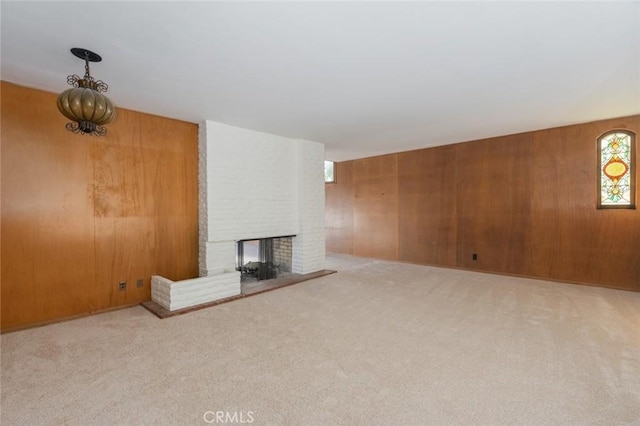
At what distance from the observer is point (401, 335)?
271cm

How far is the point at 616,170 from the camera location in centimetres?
416

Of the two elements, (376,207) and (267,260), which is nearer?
(267,260)

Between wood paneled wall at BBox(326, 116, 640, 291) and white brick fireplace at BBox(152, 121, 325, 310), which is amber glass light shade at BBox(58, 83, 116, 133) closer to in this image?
white brick fireplace at BBox(152, 121, 325, 310)

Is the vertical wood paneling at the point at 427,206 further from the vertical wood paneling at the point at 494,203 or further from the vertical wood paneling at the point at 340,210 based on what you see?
the vertical wood paneling at the point at 340,210

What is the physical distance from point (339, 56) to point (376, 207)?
16.0 feet

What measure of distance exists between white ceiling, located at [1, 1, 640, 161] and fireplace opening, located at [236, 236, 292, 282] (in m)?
2.32

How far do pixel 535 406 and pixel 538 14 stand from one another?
2.54 meters

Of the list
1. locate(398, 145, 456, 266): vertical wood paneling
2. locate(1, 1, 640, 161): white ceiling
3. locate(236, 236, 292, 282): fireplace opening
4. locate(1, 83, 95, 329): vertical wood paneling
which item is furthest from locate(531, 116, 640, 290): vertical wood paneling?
locate(1, 83, 95, 329): vertical wood paneling

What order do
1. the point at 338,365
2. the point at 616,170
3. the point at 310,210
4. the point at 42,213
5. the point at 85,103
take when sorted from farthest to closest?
the point at 310,210 < the point at 616,170 < the point at 42,213 < the point at 338,365 < the point at 85,103

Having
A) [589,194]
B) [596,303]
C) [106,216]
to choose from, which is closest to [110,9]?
[106,216]

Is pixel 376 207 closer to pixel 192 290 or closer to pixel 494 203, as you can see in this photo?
pixel 494 203

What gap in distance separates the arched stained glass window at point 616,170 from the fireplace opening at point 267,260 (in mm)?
5129

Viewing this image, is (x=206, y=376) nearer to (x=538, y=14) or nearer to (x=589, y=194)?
(x=538, y=14)

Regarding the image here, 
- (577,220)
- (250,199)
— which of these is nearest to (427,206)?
(577,220)
